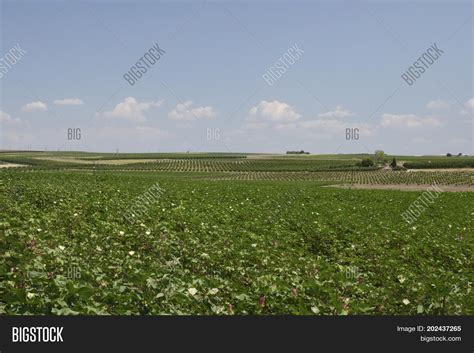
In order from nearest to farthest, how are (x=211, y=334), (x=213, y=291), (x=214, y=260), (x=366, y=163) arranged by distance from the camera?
(x=211, y=334), (x=213, y=291), (x=214, y=260), (x=366, y=163)

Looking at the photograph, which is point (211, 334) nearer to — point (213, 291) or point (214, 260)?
point (213, 291)

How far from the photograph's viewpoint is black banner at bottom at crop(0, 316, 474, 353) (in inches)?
272

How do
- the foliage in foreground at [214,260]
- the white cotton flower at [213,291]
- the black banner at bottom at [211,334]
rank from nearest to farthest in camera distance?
1. the black banner at bottom at [211,334]
2. the foliage in foreground at [214,260]
3. the white cotton flower at [213,291]

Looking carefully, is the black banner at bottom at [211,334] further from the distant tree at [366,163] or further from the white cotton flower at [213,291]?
the distant tree at [366,163]

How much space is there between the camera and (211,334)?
7.16 metres

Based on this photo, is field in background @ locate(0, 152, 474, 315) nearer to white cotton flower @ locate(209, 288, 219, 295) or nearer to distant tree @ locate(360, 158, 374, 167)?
white cotton flower @ locate(209, 288, 219, 295)

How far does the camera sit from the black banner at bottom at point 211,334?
22.6ft

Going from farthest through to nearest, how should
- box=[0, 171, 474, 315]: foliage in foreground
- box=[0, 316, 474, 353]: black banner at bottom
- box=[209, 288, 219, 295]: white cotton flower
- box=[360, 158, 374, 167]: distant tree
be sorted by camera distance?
box=[360, 158, 374, 167]: distant tree
box=[209, 288, 219, 295]: white cotton flower
box=[0, 171, 474, 315]: foliage in foreground
box=[0, 316, 474, 353]: black banner at bottom

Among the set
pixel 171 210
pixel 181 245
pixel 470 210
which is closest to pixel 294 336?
pixel 181 245

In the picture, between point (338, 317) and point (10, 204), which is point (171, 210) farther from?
point (338, 317)

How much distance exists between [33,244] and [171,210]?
25.6 feet

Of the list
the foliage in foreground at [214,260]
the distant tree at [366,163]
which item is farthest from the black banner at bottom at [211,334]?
the distant tree at [366,163]

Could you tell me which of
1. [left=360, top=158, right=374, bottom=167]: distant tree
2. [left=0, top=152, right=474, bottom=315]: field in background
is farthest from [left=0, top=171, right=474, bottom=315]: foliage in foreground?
[left=360, top=158, right=374, bottom=167]: distant tree

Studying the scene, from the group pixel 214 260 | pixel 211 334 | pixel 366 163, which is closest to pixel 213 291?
pixel 211 334
